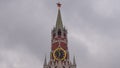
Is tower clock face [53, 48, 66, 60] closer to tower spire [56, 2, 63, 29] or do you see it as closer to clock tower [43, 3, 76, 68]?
clock tower [43, 3, 76, 68]

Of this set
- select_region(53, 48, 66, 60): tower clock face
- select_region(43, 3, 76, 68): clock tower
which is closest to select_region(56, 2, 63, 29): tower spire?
select_region(43, 3, 76, 68): clock tower

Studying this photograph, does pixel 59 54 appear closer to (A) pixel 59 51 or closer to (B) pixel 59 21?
(A) pixel 59 51

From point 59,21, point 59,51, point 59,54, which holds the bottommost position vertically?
point 59,54

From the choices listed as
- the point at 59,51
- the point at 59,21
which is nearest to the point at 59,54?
the point at 59,51

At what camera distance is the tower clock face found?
391ft

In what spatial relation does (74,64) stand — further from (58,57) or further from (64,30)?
(64,30)

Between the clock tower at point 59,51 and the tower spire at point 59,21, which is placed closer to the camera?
the clock tower at point 59,51

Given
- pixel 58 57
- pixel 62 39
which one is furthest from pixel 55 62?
pixel 62 39

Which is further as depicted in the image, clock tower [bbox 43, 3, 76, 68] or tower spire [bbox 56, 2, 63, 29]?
tower spire [bbox 56, 2, 63, 29]

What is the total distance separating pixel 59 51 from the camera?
12012cm

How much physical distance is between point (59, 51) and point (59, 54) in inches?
43.2

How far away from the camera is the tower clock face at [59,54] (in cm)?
11928

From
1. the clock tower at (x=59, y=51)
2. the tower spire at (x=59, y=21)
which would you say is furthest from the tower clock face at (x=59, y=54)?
the tower spire at (x=59, y=21)

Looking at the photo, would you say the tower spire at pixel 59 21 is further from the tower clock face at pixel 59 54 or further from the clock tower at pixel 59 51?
the tower clock face at pixel 59 54
